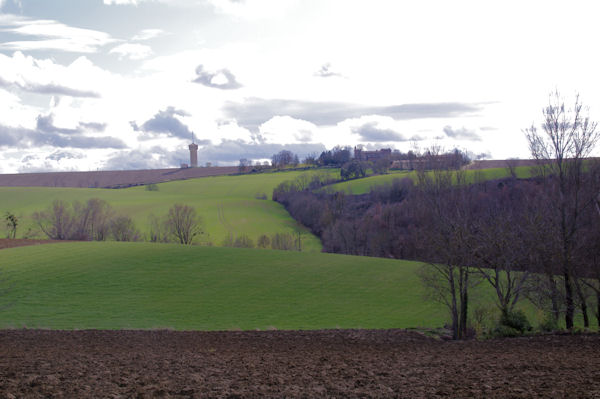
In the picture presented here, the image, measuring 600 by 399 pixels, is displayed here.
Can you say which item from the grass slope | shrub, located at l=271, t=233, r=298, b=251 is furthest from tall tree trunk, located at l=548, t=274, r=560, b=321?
shrub, located at l=271, t=233, r=298, b=251

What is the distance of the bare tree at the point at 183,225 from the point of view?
80188 mm

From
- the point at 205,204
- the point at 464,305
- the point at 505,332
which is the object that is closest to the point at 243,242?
the point at 205,204

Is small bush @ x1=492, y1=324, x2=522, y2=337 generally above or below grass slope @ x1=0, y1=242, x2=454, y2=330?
above

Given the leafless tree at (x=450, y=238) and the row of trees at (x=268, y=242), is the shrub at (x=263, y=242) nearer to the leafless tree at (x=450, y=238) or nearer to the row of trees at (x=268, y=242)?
the row of trees at (x=268, y=242)

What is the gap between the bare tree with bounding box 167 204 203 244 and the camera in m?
80.2

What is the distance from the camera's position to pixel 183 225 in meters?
80.9

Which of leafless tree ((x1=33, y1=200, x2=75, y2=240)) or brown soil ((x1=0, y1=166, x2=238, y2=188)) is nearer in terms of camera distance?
leafless tree ((x1=33, y1=200, x2=75, y2=240))

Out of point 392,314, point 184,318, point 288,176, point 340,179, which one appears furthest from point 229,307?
point 288,176

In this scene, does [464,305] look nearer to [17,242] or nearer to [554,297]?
[554,297]

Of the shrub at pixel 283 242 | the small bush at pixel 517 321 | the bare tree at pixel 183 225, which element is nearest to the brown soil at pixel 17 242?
the bare tree at pixel 183 225

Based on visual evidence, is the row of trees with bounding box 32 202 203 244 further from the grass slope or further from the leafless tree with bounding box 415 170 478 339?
the leafless tree with bounding box 415 170 478 339

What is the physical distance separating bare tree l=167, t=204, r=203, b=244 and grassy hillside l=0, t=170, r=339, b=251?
3.41 m

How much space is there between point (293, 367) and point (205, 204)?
93.6 meters

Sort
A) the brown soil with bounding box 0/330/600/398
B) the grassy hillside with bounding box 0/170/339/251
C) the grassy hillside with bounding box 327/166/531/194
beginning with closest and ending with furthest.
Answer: the brown soil with bounding box 0/330/600/398
the grassy hillside with bounding box 0/170/339/251
the grassy hillside with bounding box 327/166/531/194
